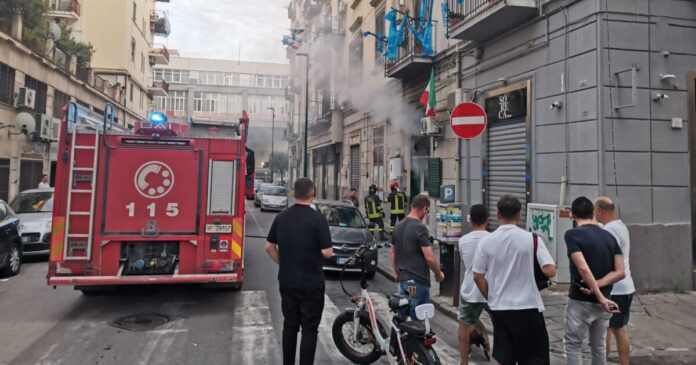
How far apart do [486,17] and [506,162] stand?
9.81 feet

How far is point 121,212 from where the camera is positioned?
6.31 metres

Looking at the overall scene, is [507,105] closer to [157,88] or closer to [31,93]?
[31,93]

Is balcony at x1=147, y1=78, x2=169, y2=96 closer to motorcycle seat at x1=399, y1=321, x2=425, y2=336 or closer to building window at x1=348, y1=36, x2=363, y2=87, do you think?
building window at x1=348, y1=36, x2=363, y2=87

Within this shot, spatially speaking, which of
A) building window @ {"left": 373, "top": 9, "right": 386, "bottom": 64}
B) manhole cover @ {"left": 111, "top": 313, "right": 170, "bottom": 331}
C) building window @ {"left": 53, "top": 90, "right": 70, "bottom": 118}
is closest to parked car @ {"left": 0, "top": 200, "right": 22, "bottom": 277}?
manhole cover @ {"left": 111, "top": 313, "right": 170, "bottom": 331}

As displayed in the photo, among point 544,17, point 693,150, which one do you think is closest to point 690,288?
point 693,150

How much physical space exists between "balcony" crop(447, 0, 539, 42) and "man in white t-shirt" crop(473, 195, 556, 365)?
6.46 meters

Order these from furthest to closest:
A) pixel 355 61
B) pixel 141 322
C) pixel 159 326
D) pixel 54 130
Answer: pixel 355 61 → pixel 54 130 → pixel 141 322 → pixel 159 326

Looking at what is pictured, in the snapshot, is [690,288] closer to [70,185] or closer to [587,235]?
[587,235]

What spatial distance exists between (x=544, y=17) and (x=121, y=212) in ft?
25.7

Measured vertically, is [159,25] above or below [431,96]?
above

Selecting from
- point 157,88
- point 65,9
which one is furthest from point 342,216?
point 157,88

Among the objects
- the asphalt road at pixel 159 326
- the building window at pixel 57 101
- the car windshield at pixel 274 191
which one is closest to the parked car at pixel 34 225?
the asphalt road at pixel 159 326

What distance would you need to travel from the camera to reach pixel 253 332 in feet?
17.7

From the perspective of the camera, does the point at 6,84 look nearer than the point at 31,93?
Yes
